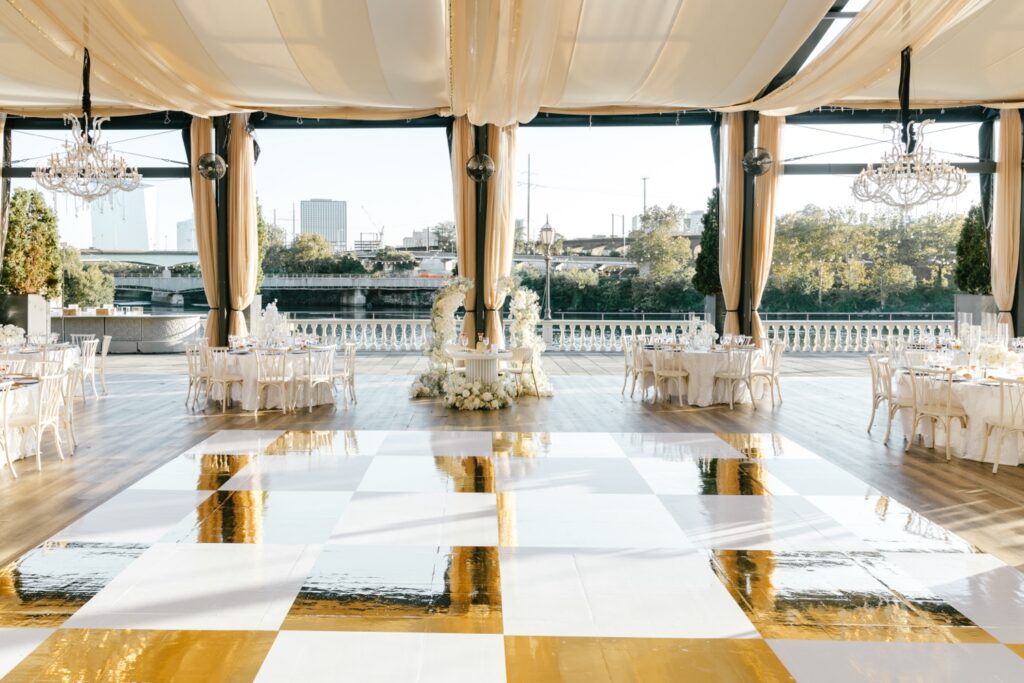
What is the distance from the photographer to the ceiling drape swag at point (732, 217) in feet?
35.8

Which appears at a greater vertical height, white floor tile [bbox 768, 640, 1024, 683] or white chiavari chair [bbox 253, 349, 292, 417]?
white chiavari chair [bbox 253, 349, 292, 417]

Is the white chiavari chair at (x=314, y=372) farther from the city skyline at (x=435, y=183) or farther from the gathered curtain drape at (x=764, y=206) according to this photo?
the city skyline at (x=435, y=183)

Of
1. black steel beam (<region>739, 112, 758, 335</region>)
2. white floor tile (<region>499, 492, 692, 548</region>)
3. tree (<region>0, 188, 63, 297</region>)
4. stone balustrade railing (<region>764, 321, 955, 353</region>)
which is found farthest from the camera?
stone balustrade railing (<region>764, 321, 955, 353</region>)

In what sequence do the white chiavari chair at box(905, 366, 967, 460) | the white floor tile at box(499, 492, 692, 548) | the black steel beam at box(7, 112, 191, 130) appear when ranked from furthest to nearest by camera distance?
the black steel beam at box(7, 112, 191, 130)
the white chiavari chair at box(905, 366, 967, 460)
the white floor tile at box(499, 492, 692, 548)

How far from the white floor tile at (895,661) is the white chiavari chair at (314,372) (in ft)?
21.2

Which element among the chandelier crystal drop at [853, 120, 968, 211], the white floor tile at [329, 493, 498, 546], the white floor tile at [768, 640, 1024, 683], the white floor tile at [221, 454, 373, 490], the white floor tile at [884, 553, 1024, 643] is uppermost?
the chandelier crystal drop at [853, 120, 968, 211]

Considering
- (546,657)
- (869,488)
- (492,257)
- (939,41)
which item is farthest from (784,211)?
(546,657)

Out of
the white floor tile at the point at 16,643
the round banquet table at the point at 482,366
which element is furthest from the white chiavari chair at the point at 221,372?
the white floor tile at the point at 16,643

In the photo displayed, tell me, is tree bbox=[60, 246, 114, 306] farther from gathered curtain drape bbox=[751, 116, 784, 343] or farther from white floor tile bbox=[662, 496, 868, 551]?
white floor tile bbox=[662, 496, 868, 551]

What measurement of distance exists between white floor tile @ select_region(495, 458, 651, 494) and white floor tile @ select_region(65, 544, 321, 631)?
1.81 m

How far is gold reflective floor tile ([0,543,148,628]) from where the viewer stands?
336 centimetres

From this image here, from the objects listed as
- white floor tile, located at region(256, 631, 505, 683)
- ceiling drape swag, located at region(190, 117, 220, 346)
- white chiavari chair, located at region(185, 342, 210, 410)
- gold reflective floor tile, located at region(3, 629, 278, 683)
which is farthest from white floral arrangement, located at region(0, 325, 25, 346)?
white floor tile, located at region(256, 631, 505, 683)

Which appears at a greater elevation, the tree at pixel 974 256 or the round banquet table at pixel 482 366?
the tree at pixel 974 256

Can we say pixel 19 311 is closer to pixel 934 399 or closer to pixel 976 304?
pixel 934 399
